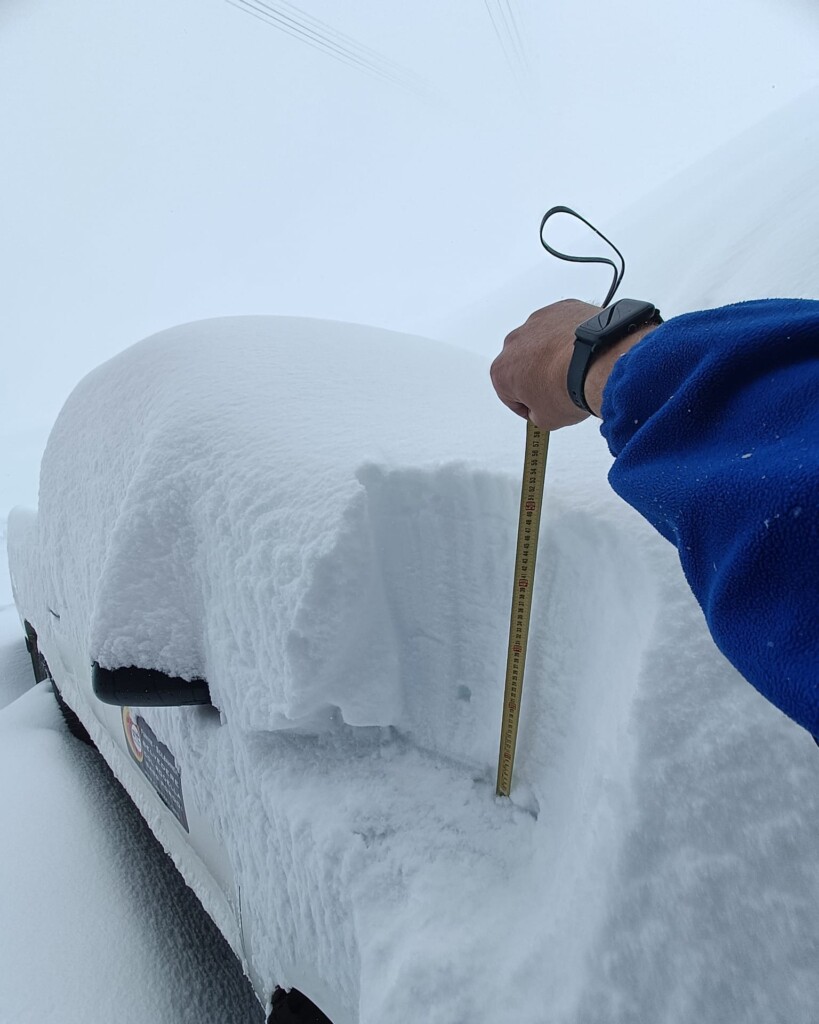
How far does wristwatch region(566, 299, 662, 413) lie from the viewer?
0.71 meters

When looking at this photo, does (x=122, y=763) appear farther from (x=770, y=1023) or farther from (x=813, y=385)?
(x=813, y=385)

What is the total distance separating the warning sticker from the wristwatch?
4.23 ft

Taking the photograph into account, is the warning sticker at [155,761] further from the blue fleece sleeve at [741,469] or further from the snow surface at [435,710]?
the blue fleece sleeve at [741,469]

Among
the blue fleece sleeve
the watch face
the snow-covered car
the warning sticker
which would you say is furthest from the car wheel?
the watch face

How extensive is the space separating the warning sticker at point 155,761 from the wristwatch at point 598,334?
1.29 meters

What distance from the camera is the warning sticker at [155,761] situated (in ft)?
4.77

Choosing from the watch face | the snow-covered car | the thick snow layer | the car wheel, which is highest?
the watch face

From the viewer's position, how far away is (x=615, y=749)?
0.69 metres

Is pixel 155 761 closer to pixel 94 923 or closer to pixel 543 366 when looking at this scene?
pixel 94 923

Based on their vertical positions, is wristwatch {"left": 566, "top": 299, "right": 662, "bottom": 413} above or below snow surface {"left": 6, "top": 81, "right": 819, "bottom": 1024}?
above

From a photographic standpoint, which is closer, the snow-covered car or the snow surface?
the snow surface

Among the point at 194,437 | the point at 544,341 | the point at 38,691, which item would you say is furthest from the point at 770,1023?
the point at 38,691

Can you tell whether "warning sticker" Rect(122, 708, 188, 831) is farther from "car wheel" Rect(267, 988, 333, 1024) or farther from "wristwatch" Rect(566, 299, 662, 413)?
"wristwatch" Rect(566, 299, 662, 413)

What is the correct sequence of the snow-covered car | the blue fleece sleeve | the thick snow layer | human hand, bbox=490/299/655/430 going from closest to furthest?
1. the blue fleece sleeve
2. human hand, bbox=490/299/655/430
3. the snow-covered car
4. the thick snow layer
